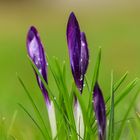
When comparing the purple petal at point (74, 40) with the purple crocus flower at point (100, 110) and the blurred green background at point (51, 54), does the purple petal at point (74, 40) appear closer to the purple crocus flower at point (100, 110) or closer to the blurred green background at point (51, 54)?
the purple crocus flower at point (100, 110)

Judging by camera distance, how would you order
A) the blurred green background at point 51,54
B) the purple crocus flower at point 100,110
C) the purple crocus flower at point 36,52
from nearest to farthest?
the purple crocus flower at point 100,110 < the purple crocus flower at point 36,52 < the blurred green background at point 51,54

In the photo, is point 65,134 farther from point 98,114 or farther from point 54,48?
point 54,48

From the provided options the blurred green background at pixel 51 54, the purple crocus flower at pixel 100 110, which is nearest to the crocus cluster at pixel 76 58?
the purple crocus flower at pixel 100 110

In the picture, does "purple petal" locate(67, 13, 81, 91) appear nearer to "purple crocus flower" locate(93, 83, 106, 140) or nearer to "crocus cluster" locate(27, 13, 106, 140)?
"crocus cluster" locate(27, 13, 106, 140)

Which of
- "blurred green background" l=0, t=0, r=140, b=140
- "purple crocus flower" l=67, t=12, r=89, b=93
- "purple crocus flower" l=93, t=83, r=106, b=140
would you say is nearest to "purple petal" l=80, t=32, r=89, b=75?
"purple crocus flower" l=67, t=12, r=89, b=93

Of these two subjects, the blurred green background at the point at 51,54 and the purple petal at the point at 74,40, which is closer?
the purple petal at the point at 74,40

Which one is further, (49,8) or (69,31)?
(49,8)

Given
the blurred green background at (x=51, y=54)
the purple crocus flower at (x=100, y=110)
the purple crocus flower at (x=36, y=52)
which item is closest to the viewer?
the purple crocus flower at (x=100, y=110)

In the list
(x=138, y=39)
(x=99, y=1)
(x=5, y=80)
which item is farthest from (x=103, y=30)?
(x=99, y=1)
